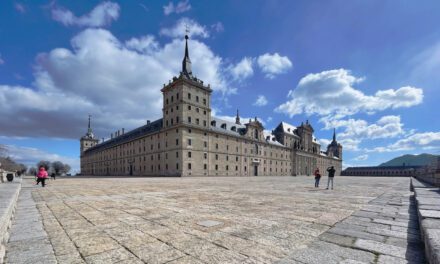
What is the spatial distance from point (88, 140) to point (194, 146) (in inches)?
3392

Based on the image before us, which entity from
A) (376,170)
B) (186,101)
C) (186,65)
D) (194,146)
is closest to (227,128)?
(194,146)

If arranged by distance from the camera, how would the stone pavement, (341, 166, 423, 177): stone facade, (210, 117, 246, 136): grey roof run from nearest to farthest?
1. the stone pavement
2. (210, 117, 246, 136): grey roof
3. (341, 166, 423, 177): stone facade

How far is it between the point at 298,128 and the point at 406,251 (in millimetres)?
96441

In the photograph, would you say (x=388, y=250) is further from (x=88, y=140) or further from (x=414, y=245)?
(x=88, y=140)

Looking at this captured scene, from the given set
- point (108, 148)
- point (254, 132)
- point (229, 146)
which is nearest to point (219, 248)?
point (229, 146)

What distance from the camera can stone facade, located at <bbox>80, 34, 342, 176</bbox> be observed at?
5047 centimetres

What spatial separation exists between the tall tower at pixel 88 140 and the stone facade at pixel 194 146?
29877 millimetres

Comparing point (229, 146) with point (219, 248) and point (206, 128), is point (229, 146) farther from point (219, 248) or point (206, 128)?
point (219, 248)

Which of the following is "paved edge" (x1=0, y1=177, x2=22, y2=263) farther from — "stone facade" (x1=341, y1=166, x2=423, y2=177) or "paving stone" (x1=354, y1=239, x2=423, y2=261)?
"stone facade" (x1=341, y1=166, x2=423, y2=177)

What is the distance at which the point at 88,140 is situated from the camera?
11388cm

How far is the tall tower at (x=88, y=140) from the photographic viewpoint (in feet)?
370

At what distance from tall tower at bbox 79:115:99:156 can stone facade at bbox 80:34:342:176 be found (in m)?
29.9

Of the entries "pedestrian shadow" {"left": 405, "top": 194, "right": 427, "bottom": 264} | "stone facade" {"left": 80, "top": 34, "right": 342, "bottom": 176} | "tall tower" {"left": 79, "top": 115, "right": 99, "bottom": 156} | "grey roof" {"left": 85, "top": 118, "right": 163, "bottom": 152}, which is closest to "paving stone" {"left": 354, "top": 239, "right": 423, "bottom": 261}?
"pedestrian shadow" {"left": 405, "top": 194, "right": 427, "bottom": 264}

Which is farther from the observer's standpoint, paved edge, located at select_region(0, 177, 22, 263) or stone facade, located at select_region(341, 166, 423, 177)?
stone facade, located at select_region(341, 166, 423, 177)
